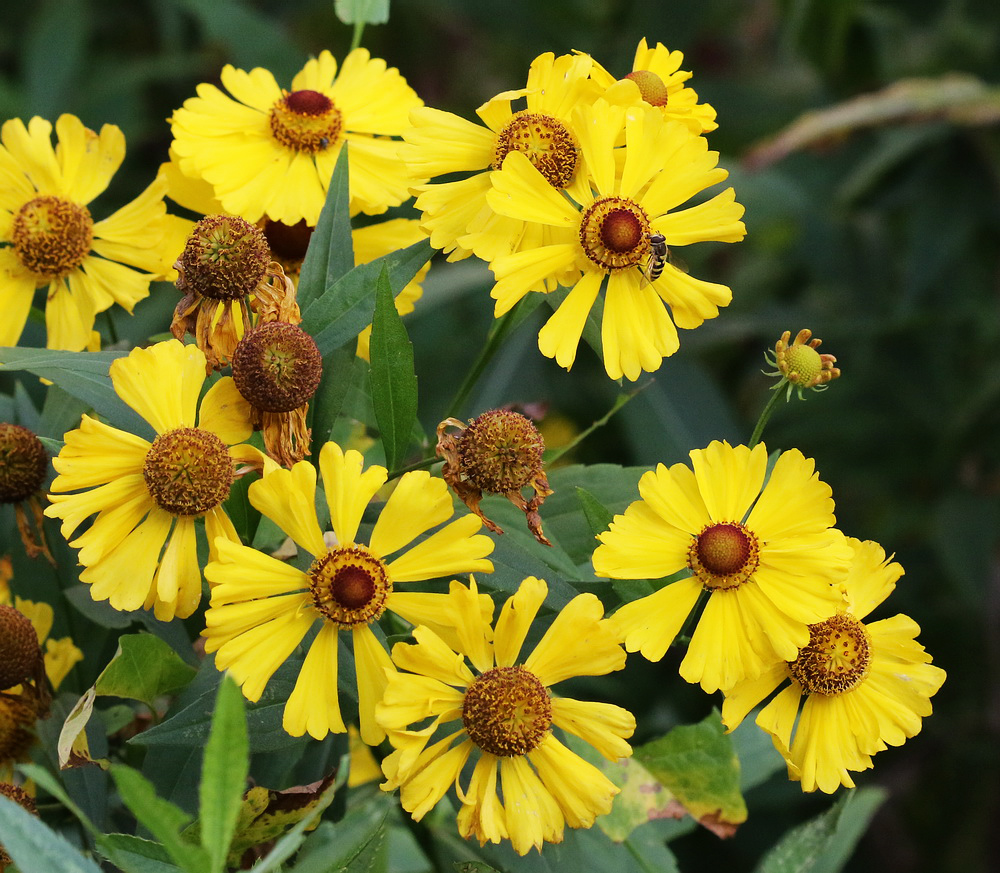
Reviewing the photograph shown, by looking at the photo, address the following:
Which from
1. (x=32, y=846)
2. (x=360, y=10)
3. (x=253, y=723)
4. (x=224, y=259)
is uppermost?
(x=360, y=10)

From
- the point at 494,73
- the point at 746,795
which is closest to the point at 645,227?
the point at 746,795

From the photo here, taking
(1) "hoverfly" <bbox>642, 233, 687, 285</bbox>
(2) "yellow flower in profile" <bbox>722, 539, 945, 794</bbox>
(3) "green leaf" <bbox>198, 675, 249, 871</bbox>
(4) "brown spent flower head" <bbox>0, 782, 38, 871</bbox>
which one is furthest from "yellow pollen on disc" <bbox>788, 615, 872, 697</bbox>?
(4) "brown spent flower head" <bbox>0, 782, 38, 871</bbox>

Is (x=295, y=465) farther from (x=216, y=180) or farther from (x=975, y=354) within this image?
(x=975, y=354)

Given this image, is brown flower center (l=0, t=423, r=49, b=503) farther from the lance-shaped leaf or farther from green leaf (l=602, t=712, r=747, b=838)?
green leaf (l=602, t=712, r=747, b=838)

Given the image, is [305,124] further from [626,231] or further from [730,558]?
[730,558]

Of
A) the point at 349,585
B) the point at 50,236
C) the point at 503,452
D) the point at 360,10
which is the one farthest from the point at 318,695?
the point at 360,10
